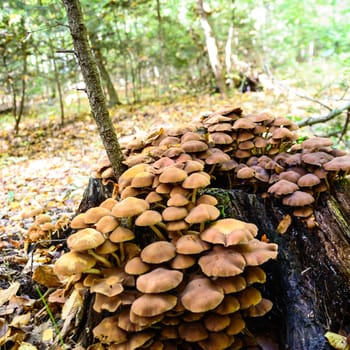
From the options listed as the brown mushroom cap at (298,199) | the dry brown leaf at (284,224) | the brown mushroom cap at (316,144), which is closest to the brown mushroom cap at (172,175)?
the brown mushroom cap at (298,199)

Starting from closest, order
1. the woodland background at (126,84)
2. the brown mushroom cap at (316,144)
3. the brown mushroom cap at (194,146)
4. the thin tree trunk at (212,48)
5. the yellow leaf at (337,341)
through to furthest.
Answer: the yellow leaf at (337,341), the brown mushroom cap at (194,146), the brown mushroom cap at (316,144), the woodland background at (126,84), the thin tree trunk at (212,48)

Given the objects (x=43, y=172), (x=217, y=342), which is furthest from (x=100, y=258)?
(x=43, y=172)

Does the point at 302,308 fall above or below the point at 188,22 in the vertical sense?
below

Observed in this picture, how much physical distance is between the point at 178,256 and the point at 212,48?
1395 cm

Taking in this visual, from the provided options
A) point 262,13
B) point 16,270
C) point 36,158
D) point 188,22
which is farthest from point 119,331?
point 262,13

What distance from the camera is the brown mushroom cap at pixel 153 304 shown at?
2461mm

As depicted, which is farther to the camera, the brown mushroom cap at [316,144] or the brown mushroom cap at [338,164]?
the brown mushroom cap at [316,144]

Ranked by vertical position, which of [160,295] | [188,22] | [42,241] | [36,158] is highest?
[188,22]

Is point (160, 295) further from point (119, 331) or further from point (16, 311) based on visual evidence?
point (16, 311)

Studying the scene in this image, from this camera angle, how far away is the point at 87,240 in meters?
2.71

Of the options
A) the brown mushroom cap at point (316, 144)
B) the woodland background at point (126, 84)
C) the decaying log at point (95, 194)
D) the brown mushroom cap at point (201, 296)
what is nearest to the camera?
the brown mushroom cap at point (201, 296)

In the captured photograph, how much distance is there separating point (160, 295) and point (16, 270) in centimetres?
256

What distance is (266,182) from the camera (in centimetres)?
358

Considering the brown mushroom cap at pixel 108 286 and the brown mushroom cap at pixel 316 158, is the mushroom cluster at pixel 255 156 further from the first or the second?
the brown mushroom cap at pixel 108 286
